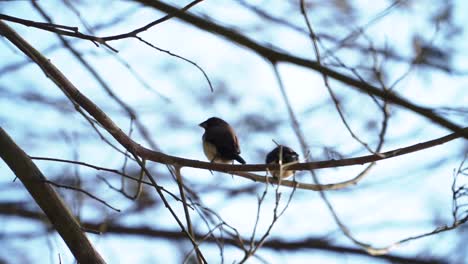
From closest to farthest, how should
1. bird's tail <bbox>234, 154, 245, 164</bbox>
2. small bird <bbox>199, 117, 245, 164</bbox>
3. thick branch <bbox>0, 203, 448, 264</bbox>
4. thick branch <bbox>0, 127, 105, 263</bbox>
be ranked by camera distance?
thick branch <bbox>0, 127, 105, 263</bbox>, bird's tail <bbox>234, 154, 245, 164</bbox>, small bird <bbox>199, 117, 245, 164</bbox>, thick branch <bbox>0, 203, 448, 264</bbox>

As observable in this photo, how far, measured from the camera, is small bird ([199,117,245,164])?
5.84 metres

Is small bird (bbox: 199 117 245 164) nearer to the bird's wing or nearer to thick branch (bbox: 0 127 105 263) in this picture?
the bird's wing

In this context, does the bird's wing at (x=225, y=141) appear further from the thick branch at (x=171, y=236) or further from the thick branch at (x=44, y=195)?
the thick branch at (x=44, y=195)

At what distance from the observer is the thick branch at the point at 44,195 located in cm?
334

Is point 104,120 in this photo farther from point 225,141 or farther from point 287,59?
point 225,141

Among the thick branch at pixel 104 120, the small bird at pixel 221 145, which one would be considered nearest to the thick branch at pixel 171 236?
the small bird at pixel 221 145

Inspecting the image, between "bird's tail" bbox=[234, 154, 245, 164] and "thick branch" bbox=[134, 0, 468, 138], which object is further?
"bird's tail" bbox=[234, 154, 245, 164]

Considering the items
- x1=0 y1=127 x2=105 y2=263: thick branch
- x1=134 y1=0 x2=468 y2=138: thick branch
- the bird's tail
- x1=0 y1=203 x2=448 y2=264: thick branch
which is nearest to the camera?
x1=0 y1=127 x2=105 y2=263: thick branch

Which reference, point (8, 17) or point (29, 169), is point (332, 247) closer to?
point (29, 169)

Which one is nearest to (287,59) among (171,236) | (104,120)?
(104,120)

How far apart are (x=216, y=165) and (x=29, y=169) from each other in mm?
987

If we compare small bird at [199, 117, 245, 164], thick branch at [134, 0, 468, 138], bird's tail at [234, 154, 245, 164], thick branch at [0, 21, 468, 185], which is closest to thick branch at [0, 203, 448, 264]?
small bird at [199, 117, 245, 164]

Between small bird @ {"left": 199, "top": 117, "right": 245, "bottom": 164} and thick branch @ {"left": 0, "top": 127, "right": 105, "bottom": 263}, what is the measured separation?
2399mm

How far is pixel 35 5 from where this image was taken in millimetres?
4516
